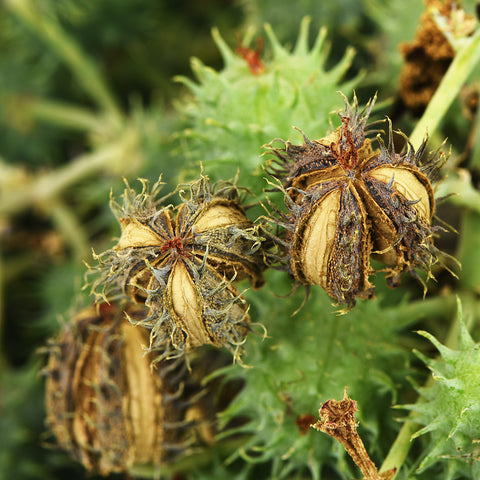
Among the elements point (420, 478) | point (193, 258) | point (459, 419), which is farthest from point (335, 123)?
point (420, 478)

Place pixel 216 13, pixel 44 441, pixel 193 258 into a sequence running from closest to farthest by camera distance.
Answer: pixel 193 258 → pixel 44 441 → pixel 216 13

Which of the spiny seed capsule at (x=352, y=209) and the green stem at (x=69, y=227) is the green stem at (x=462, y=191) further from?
the green stem at (x=69, y=227)

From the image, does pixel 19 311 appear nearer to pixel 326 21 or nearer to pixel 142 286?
pixel 142 286

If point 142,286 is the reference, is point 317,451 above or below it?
below

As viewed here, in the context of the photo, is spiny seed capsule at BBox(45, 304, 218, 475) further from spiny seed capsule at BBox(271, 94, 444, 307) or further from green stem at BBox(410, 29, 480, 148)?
green stem at BBox(410, 29, 480, 148)

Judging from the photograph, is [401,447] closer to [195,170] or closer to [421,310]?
[421,310]

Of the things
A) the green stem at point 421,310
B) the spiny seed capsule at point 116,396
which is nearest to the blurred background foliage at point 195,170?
the green stem at point 421,310

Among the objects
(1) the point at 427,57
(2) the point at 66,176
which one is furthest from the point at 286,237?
(2) the point at 66,176
